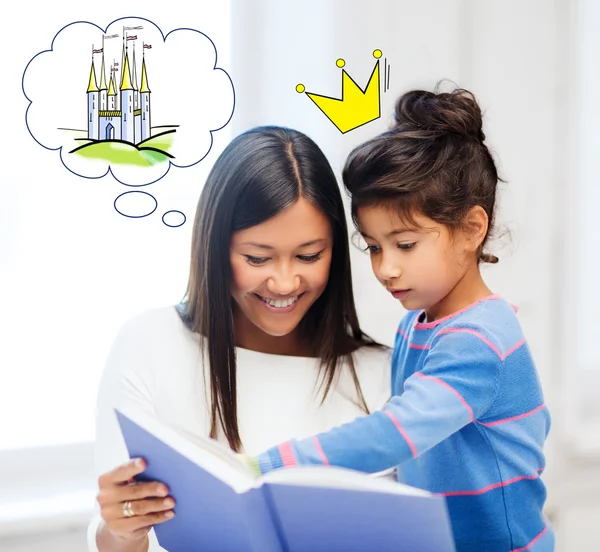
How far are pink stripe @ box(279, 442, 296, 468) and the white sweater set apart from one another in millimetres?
360

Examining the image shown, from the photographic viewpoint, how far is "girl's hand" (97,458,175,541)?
3.10ft

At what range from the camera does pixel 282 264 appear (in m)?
1.21

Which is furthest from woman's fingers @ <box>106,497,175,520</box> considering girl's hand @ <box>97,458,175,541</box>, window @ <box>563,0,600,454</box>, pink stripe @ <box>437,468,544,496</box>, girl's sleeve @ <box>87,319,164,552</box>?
window @ <box>563,0,600,454</box>

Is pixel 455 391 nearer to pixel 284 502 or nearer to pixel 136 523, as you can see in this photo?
pixel 284 502

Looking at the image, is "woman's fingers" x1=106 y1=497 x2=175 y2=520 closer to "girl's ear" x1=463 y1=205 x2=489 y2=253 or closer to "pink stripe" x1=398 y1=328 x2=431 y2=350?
"pink stripe" x1=398 y1=328 x2=431 y2=350

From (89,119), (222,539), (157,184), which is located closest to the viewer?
(222,539)

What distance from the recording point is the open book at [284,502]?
822 millimetres

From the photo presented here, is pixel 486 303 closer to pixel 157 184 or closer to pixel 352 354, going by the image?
pixel 352 354

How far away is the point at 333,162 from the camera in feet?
5.45

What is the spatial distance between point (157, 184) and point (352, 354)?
557 mm

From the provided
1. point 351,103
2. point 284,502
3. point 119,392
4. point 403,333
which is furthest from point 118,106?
point 284,502

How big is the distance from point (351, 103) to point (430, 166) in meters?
0.47

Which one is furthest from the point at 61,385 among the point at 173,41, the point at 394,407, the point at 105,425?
the point at 394,407

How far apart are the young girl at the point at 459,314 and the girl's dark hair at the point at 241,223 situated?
0.22ft
